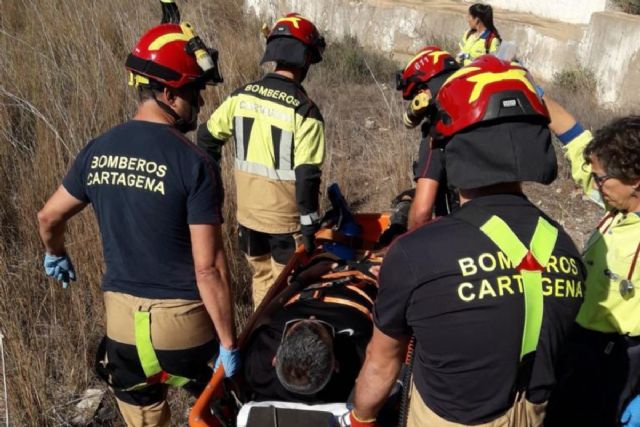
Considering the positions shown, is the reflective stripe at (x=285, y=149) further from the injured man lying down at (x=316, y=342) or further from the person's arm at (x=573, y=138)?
the person's arm at (x=573, y=138)

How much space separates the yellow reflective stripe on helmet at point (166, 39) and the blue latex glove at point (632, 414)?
2.25 metres

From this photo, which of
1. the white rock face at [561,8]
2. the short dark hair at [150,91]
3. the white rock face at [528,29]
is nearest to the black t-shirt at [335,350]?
the short dark hair at [150,91]

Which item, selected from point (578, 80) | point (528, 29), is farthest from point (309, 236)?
point (528, 29)

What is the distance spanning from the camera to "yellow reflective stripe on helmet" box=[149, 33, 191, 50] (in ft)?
7.51

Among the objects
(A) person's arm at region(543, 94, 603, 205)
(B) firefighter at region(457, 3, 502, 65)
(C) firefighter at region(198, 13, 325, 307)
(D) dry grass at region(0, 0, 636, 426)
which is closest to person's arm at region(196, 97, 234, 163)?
(C) firefighter at region(198, 13, 325, 307)

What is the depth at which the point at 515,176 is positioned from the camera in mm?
1477

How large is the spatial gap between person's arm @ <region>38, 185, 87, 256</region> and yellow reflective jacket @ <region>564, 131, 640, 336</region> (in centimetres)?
199

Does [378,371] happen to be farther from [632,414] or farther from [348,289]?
[632,414]

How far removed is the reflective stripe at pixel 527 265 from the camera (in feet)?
4.82

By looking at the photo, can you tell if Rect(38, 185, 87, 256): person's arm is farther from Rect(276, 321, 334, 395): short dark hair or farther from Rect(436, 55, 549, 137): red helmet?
Rect(436, 55, 549, 137): red helmet

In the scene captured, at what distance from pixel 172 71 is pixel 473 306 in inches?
56.6

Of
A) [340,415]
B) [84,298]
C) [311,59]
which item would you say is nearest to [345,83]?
[311,59]

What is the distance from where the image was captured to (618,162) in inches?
80.9

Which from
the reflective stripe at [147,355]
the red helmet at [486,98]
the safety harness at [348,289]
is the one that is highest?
the red helmet at [486,98]
